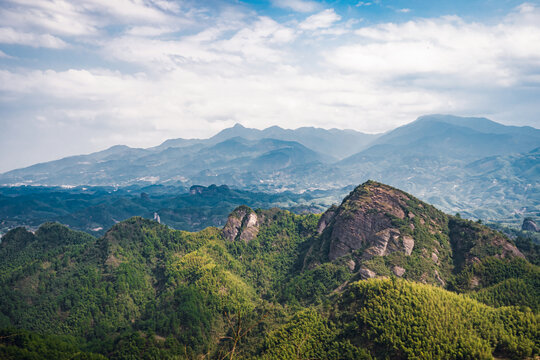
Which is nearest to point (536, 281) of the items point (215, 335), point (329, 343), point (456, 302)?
point (456, 302)

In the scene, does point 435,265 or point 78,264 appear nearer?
point 435,265

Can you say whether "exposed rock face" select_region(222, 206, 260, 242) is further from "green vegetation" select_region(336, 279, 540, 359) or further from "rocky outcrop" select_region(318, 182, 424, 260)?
"green vegetation" select_region(336, 279, 540, 359)

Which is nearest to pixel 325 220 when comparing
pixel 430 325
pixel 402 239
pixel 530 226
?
pixel 402 239

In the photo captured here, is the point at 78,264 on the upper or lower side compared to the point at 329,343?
upper

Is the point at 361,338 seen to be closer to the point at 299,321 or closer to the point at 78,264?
the point at 299,321

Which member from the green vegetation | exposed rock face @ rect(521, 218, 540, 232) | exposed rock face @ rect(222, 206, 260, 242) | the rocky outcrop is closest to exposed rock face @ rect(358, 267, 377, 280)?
the green vegetation

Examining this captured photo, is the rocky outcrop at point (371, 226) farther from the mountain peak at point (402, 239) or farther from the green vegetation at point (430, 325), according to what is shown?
the green vegetation at point (430, 325)
